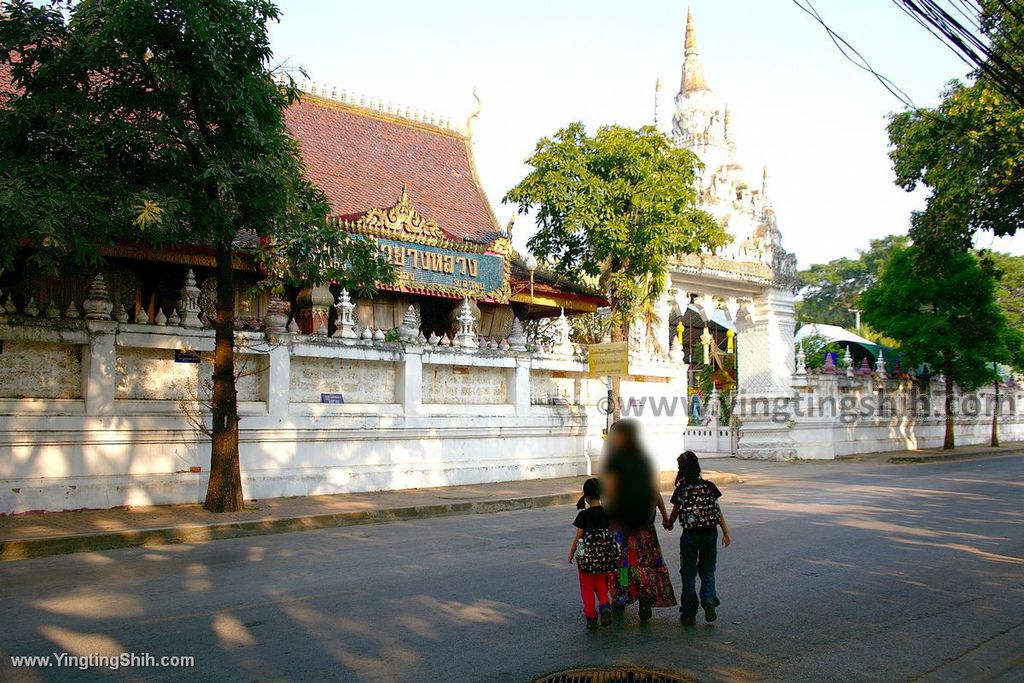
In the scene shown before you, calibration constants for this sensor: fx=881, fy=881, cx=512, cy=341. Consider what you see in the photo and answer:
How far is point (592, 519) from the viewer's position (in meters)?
6.60

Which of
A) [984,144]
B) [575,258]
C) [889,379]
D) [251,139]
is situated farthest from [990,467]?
[251,139]

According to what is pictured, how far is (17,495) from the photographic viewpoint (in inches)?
451

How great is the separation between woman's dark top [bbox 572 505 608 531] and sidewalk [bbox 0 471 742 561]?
617cm

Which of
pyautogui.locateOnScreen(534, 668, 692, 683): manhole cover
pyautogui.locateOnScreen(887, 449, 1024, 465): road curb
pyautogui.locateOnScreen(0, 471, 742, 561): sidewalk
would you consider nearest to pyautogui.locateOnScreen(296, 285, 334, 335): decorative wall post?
pyautogui.locateOnScreen(0, 471, 742, 561): sidewalk

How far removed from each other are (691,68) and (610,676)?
36.4 metres

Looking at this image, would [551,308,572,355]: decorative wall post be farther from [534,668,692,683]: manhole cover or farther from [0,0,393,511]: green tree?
[534,668,692,683]: manhole cover

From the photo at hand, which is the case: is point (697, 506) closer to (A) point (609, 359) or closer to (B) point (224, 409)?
(B) point (224, 409)

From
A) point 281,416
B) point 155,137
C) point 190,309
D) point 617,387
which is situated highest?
point 155,137

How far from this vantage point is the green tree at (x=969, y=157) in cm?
1647

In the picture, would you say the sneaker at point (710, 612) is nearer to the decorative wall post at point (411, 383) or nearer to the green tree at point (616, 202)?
the decorative wall post at point (411, 383)

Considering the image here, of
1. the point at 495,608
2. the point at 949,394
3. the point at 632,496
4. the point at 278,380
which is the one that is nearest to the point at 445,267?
the point at 278,380

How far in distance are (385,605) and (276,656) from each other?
153 cm

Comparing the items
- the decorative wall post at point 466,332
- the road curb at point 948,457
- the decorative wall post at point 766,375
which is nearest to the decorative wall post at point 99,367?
the decorative wall post at point 466,332

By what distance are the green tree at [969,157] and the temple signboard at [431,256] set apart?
29.5 feet
